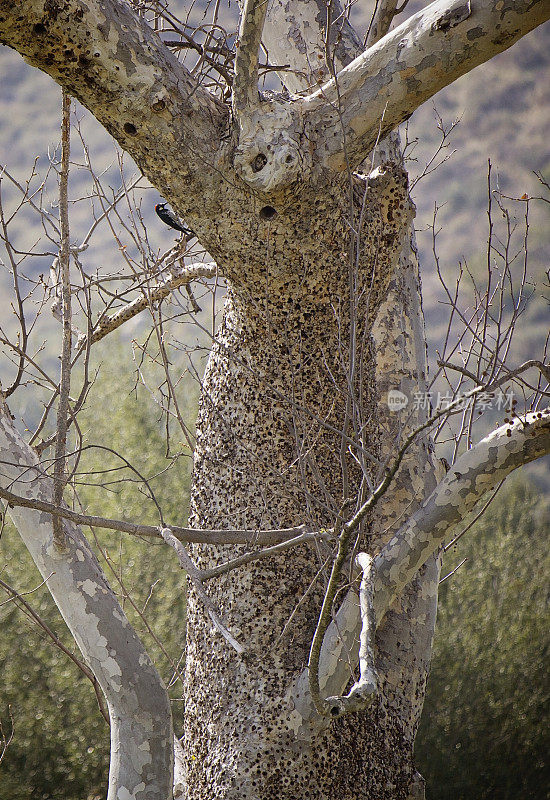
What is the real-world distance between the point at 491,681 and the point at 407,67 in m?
4.32

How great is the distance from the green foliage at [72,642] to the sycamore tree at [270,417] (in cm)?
242

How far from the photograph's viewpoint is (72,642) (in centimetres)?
491

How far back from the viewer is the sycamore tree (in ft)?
4.81

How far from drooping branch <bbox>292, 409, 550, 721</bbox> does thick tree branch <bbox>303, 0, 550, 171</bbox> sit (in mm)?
643

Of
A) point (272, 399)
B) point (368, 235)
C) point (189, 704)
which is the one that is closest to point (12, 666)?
point (189, 704)

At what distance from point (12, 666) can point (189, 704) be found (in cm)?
318

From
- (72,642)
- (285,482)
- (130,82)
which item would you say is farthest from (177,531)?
(72,642)

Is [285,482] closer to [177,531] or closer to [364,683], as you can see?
[177,531]

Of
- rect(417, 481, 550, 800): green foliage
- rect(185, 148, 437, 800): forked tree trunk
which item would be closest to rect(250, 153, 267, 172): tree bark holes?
rect(185, 148, 437, 800): forked tree trunk

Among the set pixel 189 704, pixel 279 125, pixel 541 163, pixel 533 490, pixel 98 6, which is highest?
pixel 541 163

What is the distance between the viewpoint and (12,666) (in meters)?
4.54

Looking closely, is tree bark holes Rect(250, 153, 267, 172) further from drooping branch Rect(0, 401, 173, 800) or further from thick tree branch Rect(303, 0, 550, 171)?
drooping branch Rect(0, 401, 173, 800)

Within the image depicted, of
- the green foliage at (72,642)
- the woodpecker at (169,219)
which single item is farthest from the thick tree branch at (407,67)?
the green foliage at (72,642)

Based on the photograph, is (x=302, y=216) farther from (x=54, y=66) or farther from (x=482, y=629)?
(x=482, y=629)
